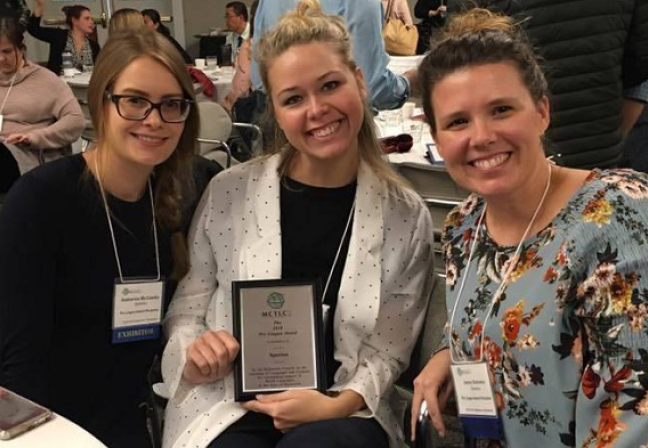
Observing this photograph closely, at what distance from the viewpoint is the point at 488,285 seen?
4.67ft

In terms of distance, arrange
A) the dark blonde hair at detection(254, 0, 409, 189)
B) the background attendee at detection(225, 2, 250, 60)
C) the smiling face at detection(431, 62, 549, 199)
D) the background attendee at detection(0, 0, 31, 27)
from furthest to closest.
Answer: the background attendee at detection(225, 2, 250, 60) < the background attendee at detection(0, 0, 31, 27) < the dark blonde hair at detection(254, 0, 409, 189) < the smiling face at detection(431, 62, 549, 199)

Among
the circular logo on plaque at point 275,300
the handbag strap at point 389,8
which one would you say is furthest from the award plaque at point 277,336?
the handbag strap at point 389,8

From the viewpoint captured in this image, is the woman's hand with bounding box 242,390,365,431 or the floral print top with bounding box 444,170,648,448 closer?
the floral print top with bounding box 444,170,648,448

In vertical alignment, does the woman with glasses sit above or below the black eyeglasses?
below

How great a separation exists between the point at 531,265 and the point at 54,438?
3.05ft

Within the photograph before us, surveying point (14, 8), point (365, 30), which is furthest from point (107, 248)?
point (14, 8)

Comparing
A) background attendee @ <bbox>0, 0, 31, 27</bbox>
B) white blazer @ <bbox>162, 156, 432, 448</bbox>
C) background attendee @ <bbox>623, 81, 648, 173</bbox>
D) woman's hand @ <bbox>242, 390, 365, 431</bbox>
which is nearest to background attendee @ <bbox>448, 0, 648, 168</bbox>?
background attendee @ <bbox>623, 81, 648, 173</bbox>

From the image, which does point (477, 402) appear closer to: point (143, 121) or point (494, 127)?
point (494, 127)

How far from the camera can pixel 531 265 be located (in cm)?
133

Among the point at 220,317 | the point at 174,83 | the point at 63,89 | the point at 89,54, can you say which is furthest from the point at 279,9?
the point at 89,54

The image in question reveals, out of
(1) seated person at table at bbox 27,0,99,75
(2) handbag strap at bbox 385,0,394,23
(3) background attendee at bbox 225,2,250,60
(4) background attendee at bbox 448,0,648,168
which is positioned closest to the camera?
(4) background attendee at bbox 448,0,648,168

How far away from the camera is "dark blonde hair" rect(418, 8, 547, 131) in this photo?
137 cm

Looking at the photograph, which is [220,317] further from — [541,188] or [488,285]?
[541,188]

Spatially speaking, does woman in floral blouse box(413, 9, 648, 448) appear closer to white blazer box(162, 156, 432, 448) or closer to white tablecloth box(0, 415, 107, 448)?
white blazer box(162, 156, 432, 448)
